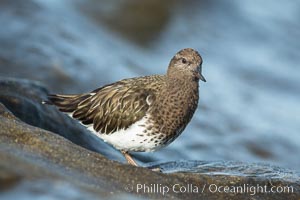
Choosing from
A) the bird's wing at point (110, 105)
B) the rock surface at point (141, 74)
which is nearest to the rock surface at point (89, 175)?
the rock surface at point (141, 74)

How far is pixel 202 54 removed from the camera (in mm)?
13062

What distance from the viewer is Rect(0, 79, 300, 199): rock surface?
4.27 metres

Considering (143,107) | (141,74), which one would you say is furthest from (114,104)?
(141,74)

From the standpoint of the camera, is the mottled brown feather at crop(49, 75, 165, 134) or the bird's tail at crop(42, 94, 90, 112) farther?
the bird's tail at crop(42, 94, 90, 112)

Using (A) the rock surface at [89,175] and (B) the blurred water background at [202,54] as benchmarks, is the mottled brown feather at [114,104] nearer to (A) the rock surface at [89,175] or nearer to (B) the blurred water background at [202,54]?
(A) the rock surface at [89,175]

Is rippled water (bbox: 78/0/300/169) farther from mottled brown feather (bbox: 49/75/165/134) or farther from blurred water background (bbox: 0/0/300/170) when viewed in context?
mottled brown feather (bbox: 49/75/165/134)

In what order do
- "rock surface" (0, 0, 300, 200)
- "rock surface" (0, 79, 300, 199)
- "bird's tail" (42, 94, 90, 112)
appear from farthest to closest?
"bird's tail" (42, 94, 90, 112) → "rock surface" (0, 0, 300, 200) → "rock surface" (0, 79, 300, 199)

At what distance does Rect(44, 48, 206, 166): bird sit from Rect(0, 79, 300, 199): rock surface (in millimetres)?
333

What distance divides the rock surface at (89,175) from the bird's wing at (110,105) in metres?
0.53

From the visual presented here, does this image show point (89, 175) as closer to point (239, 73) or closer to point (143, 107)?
point (143, 107)

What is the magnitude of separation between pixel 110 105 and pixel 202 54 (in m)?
6.70

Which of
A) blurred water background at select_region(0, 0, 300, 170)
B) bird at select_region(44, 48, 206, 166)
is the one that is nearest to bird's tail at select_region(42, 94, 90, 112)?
bird at select_region(44, 48, 206, 166)

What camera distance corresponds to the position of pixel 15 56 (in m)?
10.1

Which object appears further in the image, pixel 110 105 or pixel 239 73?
pixel 239 73
